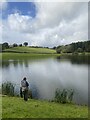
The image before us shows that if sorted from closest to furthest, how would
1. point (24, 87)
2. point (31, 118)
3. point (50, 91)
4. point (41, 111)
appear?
point (31, 118), point (41, 111), point (24, 87), point (50, 91)

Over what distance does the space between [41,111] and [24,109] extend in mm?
1139

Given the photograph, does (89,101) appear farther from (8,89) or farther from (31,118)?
(31,118)

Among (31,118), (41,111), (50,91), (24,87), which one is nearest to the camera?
(31,118)

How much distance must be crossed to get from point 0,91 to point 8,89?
0.95 metres

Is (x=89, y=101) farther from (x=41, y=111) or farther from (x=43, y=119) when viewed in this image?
(x=43, y=119)

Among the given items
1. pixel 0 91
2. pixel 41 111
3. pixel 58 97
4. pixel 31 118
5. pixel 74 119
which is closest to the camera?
pixel 31 118

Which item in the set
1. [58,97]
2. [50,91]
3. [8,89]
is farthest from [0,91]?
[50,91]

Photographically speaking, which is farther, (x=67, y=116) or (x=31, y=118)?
(x=67, y=116)

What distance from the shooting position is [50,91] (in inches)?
1425

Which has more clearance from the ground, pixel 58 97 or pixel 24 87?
pixel 24 87

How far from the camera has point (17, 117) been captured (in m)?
13.8

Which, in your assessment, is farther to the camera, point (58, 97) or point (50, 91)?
point (50, 91)

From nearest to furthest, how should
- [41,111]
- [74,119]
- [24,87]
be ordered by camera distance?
[74,119] → [41,111] → [24,87]

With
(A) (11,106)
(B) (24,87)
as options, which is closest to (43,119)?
(A) (11,106)
